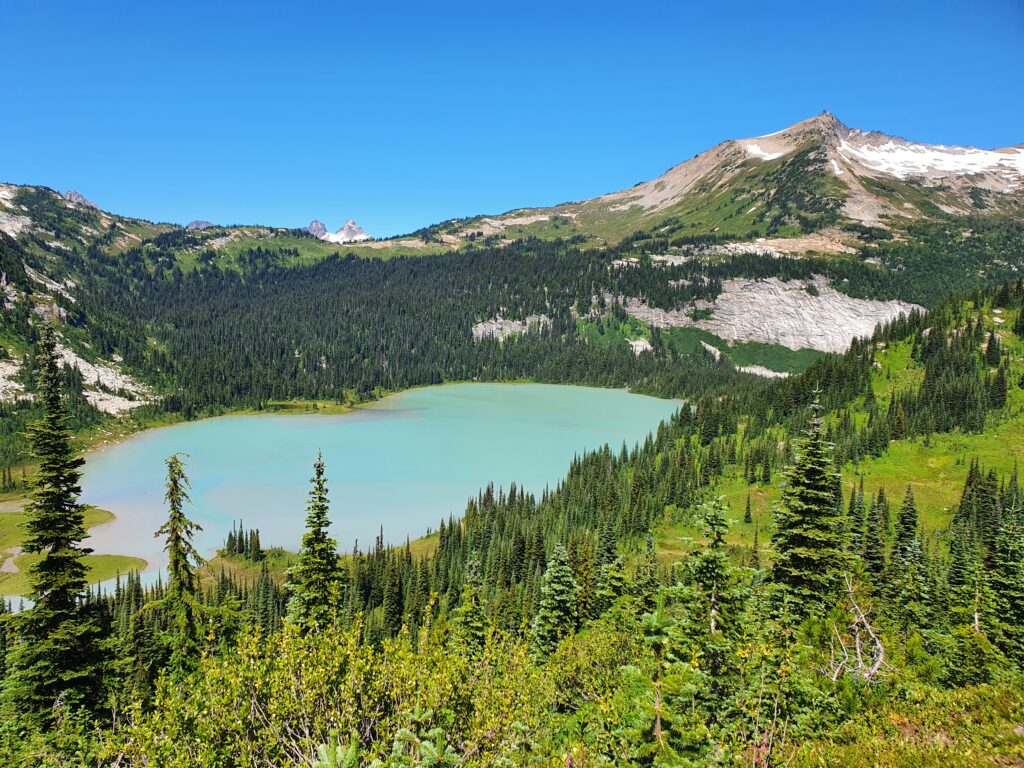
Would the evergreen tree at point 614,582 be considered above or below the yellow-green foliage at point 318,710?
below

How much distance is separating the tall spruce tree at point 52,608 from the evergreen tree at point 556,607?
23799 mm

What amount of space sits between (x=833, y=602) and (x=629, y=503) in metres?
72.3

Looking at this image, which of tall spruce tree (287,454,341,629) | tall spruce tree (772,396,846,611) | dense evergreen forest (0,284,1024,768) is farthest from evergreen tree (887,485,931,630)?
tall spruce tree (287,454,341,629)

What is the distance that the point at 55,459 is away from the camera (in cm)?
2239

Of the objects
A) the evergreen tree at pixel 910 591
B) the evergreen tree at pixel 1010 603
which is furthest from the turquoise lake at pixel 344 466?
the evergreen tree at pixel 1010 603

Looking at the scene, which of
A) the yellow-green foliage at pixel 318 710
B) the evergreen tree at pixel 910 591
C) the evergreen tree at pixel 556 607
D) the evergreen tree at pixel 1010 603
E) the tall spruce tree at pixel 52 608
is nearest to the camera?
the yellow-green foliage at pixel 318 710

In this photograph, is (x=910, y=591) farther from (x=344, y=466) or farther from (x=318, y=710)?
(x=344, y=466)

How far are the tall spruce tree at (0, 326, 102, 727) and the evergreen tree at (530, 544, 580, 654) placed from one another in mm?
23799

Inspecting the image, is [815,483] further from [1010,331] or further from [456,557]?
[1010,331]

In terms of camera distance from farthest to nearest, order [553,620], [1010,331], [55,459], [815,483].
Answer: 1. [1010,331]
2. [553,620]
3. [55,459]
4. [815,483]

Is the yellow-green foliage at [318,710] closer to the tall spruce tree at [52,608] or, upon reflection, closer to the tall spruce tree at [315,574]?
the tall spruce tree at [52,608]

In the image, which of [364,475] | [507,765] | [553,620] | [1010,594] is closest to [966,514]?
[1010,594]

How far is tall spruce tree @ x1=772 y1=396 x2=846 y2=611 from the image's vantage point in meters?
19.6

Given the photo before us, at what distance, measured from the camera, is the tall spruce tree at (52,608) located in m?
20.6
